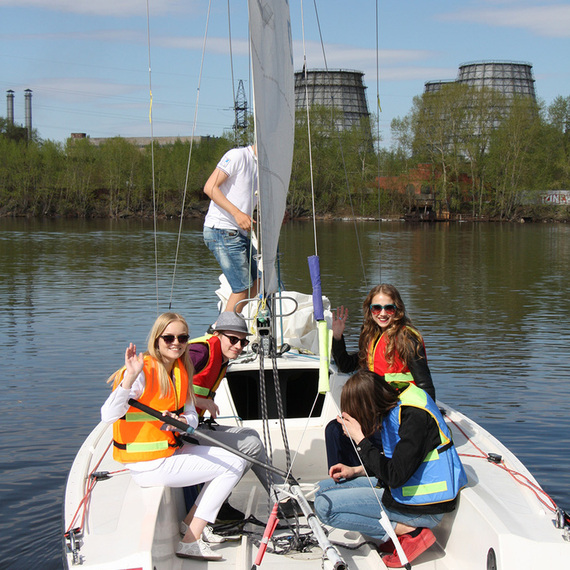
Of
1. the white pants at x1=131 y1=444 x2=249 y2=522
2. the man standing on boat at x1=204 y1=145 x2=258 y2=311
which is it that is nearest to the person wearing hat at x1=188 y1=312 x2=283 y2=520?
the white pants at x1=131 y1=444 x2=249 y2=522

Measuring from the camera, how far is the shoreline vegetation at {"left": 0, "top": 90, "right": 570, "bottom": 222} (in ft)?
201

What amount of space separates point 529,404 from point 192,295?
944 centimetres

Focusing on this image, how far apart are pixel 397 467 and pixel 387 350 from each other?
46.0 inches

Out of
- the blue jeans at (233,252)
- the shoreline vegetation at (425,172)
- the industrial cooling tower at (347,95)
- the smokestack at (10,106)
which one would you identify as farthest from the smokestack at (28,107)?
the blue jeans at (233,252)

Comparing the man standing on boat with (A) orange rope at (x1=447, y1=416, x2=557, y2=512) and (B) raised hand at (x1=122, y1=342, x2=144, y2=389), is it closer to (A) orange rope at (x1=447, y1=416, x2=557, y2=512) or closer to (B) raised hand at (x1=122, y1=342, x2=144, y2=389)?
(A) orange rope at (x1=447, y1=416, x2=557, y2=512)

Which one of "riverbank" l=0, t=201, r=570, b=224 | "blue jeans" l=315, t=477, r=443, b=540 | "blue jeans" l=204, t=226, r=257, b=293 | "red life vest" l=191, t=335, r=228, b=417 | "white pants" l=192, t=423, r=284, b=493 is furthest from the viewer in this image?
"riverbank" l=0, t=201, r=570, b=224

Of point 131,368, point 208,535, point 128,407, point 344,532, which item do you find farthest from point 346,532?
point 131,368

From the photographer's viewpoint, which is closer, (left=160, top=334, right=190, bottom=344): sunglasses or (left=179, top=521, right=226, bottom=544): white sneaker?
(left=160, top=334, right=190, bottom=344): sunglasses

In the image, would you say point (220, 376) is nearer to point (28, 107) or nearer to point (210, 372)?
point (210, 372)

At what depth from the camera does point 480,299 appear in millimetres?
16922

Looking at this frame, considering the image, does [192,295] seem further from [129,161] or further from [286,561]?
[129,161]

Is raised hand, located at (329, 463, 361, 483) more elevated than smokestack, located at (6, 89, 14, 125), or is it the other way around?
smokestack, located at (6, 89, 14, 125)

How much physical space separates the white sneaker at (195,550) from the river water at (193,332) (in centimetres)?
139

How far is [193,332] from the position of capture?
39.6ft
